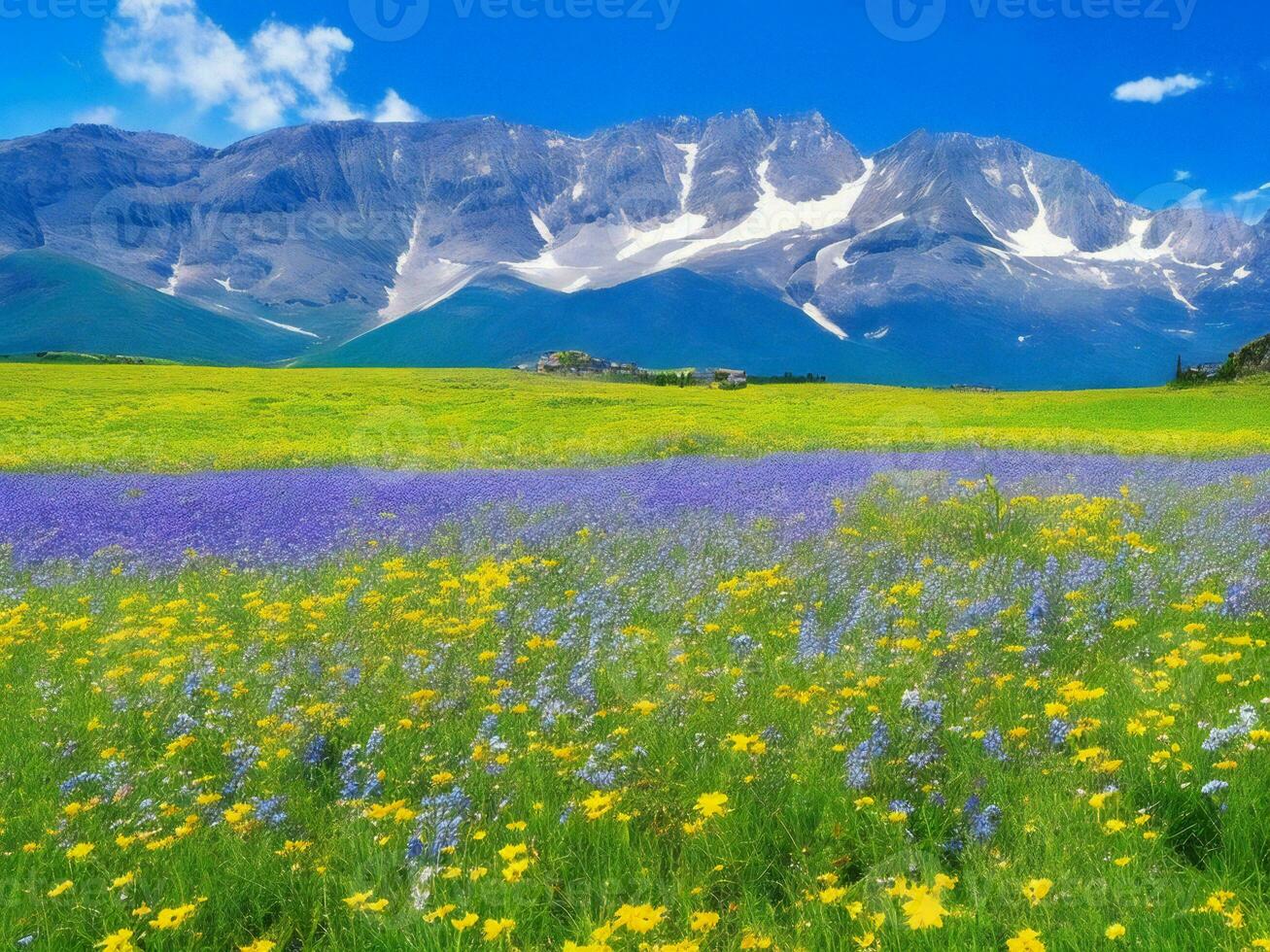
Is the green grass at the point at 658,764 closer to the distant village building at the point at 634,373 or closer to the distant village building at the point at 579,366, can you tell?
the distant village building at the point at 634,373

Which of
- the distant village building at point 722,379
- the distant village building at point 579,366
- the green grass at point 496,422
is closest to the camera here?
the green grass at point 496,422

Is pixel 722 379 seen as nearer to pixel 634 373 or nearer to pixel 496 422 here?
pixel 634 373

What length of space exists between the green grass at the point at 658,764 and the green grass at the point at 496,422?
16262mm

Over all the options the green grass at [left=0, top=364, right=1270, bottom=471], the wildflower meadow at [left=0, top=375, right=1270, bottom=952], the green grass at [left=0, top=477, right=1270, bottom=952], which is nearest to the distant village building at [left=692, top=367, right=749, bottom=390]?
the green grass at [left=0, top=364, right=1270, bottom=471]

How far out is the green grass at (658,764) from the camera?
123 inches

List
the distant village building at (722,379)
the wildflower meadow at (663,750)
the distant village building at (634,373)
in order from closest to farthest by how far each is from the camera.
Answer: the wildflower meadow at (663,750) → the distant village building at (722,379) → the distant village building at (634,373)

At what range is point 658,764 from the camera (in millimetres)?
4184

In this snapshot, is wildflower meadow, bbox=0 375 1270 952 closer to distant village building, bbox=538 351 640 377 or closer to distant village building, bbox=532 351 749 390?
distant village building, bbox=532 351 749 390

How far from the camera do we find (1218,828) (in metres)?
3.33

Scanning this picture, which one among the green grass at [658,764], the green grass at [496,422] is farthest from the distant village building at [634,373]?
the green grass at [658,764]

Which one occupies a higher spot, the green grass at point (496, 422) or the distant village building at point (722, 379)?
the distant village building at point (722, 379)

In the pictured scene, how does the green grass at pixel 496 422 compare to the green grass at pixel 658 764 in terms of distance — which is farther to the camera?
the green grass at pixel 496 422

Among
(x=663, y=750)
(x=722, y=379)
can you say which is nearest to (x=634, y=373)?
(x=722, y=379)

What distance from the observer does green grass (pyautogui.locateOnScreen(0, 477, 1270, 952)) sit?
312 centimetres
